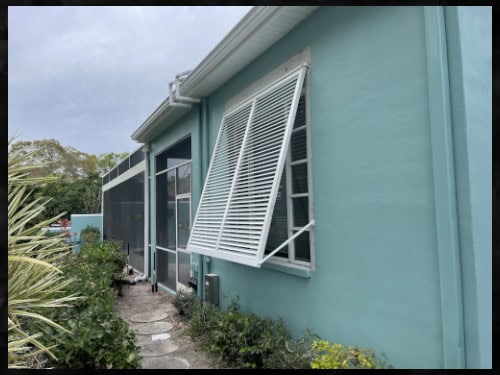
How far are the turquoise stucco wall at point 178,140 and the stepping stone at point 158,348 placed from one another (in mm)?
2409

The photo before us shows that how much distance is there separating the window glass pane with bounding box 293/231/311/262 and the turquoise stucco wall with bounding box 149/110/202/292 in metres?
2.79

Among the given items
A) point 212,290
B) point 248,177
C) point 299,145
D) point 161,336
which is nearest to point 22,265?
point 248,177

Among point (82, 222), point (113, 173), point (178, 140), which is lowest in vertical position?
point (82, 222)

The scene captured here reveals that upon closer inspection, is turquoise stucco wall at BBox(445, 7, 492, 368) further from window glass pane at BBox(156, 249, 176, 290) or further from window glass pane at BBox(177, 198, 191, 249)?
window glass pane at BBox(156, 249, 176, 290)

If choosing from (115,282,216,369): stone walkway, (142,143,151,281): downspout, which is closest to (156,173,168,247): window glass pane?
(142,143,151,281): downspout

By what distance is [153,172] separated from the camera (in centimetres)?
977

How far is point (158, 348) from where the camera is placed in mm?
4953

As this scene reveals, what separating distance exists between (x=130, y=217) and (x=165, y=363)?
8530 mm

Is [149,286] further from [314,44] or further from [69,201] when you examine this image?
[69,201]

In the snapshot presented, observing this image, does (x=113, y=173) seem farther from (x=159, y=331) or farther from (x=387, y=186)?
(x=387, y=186)

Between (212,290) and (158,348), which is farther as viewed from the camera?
(212,290)

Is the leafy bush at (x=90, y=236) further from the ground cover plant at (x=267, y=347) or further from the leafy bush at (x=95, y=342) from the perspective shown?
the leafy bush at (x=95, y=342)
